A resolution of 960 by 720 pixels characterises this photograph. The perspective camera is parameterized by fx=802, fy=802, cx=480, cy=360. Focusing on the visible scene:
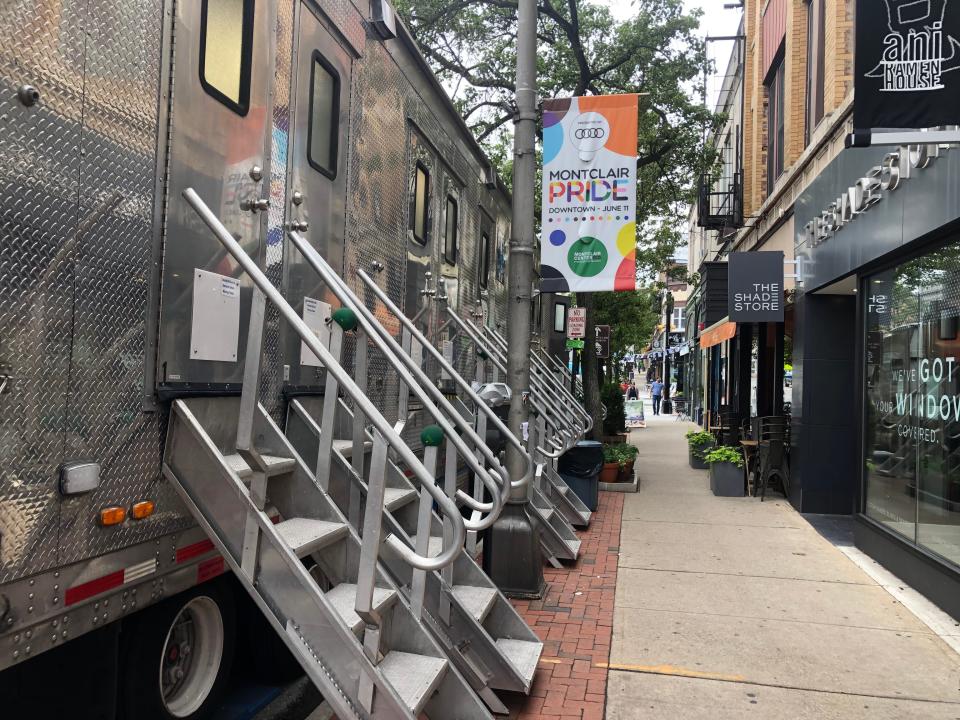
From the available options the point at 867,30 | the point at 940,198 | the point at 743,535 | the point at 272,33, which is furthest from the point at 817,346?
the point at 272,33

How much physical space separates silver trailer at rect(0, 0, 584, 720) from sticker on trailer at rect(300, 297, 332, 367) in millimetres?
18

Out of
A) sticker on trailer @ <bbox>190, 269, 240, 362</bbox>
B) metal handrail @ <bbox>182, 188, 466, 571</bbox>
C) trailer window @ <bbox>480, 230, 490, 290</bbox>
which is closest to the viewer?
metal handrail @ <bbox>182, 188, 466, 571</bbox>

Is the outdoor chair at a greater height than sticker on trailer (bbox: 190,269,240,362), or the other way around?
sticker on trailer (bbox: 190,269,240,362)

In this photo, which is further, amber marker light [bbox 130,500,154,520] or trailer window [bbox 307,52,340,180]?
trailer window [bbox 307,52,340,180]

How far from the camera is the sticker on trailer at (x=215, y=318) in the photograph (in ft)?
10.5

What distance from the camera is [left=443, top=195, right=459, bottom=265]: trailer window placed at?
6.92m

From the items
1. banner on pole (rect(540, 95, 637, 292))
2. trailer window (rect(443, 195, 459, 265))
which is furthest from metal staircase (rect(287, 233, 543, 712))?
banner on pole (rect(540, 95, 637, 292))

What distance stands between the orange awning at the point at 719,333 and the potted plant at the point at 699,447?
1675 mm

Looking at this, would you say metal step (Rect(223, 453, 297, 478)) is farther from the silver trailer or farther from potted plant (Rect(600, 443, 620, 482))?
potted plant (Rect(600, 443, 620, 482))

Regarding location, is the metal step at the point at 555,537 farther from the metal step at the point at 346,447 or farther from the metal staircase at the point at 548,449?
the metal step at the point at 346,447

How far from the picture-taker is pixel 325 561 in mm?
3342

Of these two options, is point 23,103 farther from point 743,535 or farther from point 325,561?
point 743,535

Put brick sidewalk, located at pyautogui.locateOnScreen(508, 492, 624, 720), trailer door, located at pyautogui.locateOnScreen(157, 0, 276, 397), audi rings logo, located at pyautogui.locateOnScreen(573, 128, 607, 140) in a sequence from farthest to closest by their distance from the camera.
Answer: audi rings logo, located at pyautogui.locateOnScreen(573, 128, 607, 140) → brick sidewalk, located at pyautogui.locateOnScreen(508, 492, 624, 720) → trailer door, located at pyautogui.locateOnScreen(157, 0, 276, 397)

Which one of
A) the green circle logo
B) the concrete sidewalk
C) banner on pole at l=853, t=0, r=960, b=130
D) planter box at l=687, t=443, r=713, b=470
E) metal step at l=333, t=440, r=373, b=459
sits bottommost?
the concrete sidewalk
